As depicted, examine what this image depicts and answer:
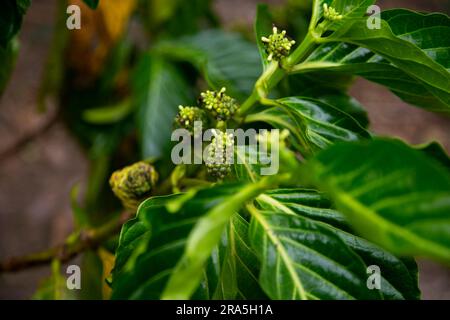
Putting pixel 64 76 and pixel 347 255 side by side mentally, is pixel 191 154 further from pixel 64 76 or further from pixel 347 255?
pixel 64 76

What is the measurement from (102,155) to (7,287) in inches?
31.2

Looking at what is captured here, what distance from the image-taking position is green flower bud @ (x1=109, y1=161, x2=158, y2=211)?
699mm

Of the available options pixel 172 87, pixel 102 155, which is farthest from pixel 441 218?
pixel 102 155

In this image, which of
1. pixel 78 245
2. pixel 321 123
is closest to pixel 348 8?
pixel 321 123

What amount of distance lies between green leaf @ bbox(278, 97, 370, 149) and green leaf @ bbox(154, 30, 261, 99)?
15.3 inches

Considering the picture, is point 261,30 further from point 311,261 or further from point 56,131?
point 56,131

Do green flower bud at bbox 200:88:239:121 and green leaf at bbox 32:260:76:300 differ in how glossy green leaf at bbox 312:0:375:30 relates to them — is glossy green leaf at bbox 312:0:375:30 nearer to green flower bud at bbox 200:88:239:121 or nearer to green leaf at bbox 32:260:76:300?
green flower bud at bbox 200:88:239:121

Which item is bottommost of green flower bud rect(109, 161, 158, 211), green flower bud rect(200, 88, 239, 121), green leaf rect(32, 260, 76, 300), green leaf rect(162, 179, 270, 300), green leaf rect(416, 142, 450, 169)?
green leaf rect(32, 260, 76, 300)

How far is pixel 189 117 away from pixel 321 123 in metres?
0.16

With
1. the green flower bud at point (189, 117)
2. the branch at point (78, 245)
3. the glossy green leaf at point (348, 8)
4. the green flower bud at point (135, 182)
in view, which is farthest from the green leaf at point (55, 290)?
the glossy green leaf at point (348, 8)

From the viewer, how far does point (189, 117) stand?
629mm

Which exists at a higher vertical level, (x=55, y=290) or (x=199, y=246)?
(x=199, y=246)

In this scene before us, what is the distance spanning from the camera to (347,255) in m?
0.48

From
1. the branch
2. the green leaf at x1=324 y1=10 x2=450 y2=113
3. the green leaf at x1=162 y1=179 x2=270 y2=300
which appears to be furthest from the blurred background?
the green leaf at x1=162 y1=179 x2=270 y2=300
